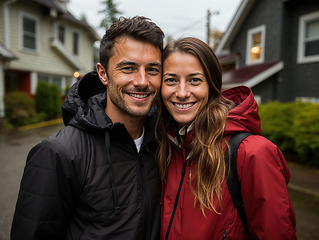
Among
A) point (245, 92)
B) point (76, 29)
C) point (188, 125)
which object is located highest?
point (76, 29)

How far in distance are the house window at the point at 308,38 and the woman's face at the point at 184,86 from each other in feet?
34.2

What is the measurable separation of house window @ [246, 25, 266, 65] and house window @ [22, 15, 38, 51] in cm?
Answer: 1321

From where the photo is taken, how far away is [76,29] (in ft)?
61.5

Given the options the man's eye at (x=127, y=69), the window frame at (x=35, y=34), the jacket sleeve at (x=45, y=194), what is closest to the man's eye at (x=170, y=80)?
the man's eye at (x=127, y=69)

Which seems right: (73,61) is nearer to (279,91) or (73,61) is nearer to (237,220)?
(279,91)

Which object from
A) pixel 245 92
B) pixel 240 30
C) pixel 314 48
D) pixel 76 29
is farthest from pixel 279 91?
pixel 76 29

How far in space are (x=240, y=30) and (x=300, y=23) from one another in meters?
3.53

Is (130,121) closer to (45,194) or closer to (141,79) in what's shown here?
(141,79)

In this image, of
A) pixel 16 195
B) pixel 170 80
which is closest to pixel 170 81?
pixel 170 80

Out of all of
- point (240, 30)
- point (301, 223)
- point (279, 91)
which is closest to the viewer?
point (301, 223)

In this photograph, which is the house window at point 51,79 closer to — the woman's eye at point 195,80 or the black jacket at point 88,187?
the black jacket at point 88,187

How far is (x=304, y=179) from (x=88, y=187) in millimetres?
5985

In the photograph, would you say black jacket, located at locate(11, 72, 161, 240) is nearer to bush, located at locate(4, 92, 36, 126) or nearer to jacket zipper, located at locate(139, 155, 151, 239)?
jacket zipper, located at locate(139, 155, 151, 239)

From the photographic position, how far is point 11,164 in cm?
686
